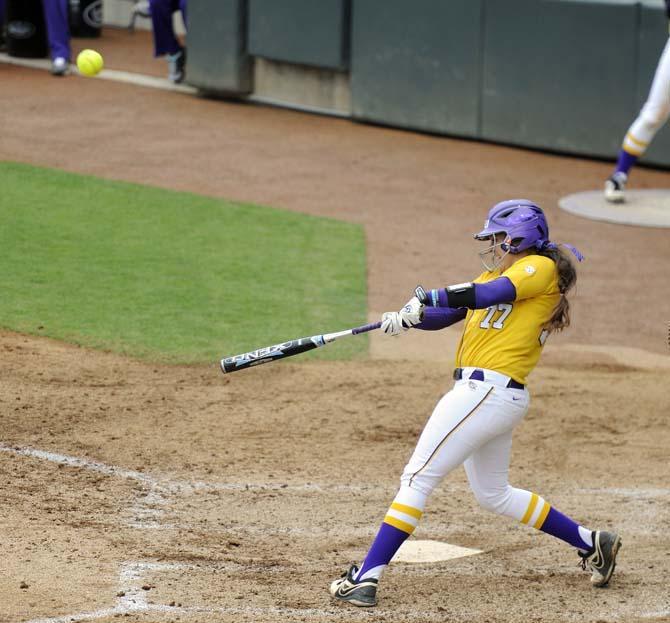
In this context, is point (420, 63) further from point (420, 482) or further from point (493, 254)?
point (420, 482)

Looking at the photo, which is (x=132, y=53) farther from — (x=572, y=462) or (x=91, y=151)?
(x=572, y=462)

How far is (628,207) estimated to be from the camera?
12414 mm

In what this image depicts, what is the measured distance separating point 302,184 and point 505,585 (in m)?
8.00

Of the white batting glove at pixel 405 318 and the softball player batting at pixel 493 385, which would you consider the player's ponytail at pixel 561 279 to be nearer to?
the softball player batting at pixel 493 385

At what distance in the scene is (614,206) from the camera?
40.7 feet

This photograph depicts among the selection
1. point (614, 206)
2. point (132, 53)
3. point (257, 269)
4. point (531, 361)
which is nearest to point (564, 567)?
point (531, 361)

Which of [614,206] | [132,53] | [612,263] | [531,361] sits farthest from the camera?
[132,53]

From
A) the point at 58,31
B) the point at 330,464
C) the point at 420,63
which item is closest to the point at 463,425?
the point at 330,464

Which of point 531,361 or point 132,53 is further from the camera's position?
point 132,53

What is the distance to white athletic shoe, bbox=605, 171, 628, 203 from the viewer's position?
12273 millimetres

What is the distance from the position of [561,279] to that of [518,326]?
277 millimetres

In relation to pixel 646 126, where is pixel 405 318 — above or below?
above

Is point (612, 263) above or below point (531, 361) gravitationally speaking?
below

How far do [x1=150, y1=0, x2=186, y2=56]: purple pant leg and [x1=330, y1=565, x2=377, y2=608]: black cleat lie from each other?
490 inches
